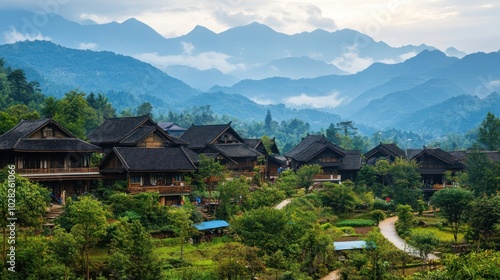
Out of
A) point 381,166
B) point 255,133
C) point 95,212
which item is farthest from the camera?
point 255,133

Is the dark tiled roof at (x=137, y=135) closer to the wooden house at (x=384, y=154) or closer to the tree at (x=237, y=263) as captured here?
the tree at (x=237, y=263)

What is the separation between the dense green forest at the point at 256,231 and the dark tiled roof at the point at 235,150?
235 cm

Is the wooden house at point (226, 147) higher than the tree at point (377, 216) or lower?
higher

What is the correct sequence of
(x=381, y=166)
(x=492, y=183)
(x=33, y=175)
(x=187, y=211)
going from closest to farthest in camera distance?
(x=187, y=211), (x=33, y=175), (x=492, y=183), (x=381, y=166)

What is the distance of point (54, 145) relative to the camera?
3709 cm

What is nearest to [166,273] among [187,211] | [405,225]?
[187,211]

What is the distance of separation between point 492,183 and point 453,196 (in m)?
9.26

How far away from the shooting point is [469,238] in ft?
104

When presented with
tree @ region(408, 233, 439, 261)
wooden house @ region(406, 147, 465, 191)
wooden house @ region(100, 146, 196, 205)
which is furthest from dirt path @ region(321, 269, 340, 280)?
wooden house @ region(406, 147, 465, 191)

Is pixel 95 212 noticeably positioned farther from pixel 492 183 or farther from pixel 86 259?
pixel 492 183

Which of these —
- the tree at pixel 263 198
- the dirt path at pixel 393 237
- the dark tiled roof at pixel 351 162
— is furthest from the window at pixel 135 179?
the dark tiled roof at pixel 351 162

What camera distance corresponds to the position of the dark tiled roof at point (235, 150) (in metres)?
49.0

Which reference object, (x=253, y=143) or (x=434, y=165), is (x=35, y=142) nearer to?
(x=253, y=143)

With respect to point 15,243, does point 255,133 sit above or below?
above
